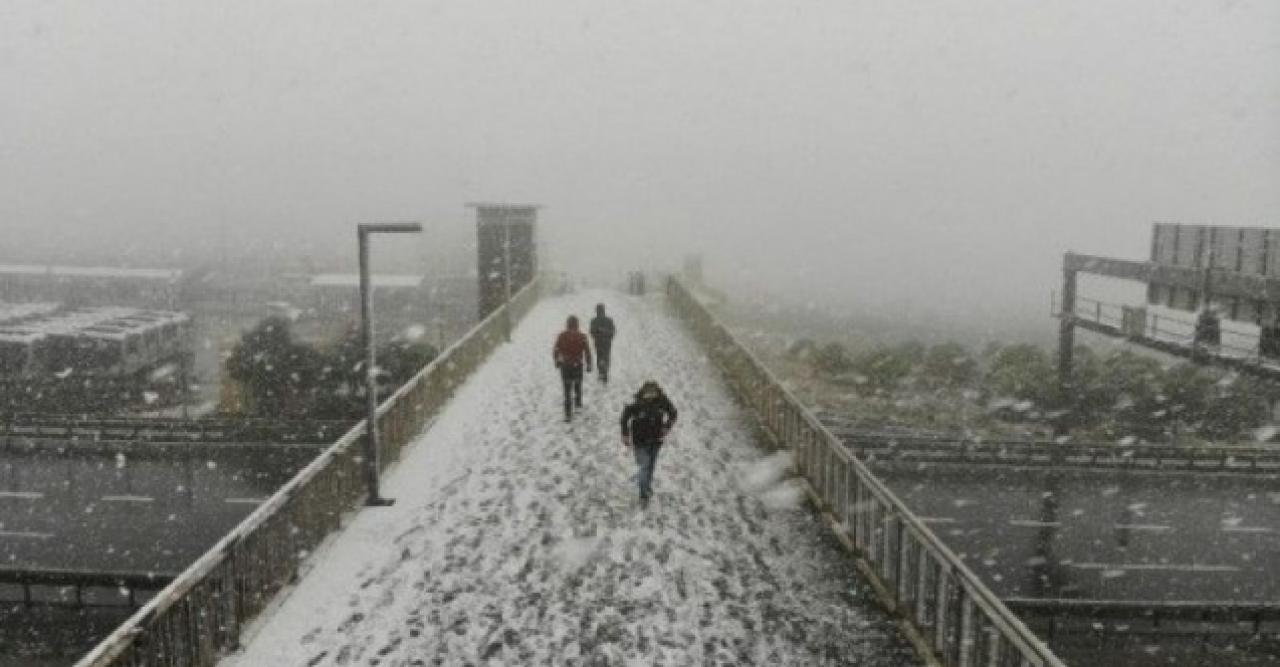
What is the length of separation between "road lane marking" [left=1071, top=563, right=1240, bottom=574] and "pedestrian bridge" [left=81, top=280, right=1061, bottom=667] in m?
15.6

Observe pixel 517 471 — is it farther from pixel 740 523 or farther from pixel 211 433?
pixel 211 433

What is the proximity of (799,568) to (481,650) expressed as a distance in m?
3.95

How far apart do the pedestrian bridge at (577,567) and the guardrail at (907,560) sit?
3 centimetres

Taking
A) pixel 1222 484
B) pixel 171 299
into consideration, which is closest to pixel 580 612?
pixel 1222 484

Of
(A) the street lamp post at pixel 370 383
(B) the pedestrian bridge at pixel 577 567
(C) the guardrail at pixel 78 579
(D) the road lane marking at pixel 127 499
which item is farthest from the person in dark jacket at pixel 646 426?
(D) the road lane marking at pixel 127 499

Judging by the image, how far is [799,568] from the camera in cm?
1055

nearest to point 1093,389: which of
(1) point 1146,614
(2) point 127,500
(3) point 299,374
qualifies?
(1) point 1146,614

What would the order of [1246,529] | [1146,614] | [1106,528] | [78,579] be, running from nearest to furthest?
[1146,614]
[78,579]
[1106,528]
[1246,529]

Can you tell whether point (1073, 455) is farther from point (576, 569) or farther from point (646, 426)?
point (576, 569)

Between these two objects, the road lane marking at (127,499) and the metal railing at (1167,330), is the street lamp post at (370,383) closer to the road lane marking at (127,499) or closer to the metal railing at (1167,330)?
the metal railing at (1167,330)

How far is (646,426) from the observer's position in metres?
12.1

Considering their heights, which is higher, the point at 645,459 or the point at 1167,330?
the point at 645,459

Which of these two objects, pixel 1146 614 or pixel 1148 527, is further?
pixel 1148 527

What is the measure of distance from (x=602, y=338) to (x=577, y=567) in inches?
398
